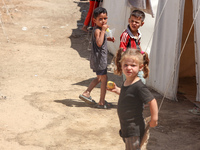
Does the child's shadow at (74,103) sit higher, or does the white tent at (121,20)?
the white tent at (121,20)

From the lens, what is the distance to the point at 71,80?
7.38m

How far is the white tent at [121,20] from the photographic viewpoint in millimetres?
7426

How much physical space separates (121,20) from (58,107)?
3.65 m

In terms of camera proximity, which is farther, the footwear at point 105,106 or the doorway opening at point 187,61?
the doorway opening at point 187,61

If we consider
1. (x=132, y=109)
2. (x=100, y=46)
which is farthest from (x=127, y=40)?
(x=132, y=109)

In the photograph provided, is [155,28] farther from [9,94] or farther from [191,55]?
[9,94]

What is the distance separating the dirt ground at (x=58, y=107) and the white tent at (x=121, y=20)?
81cm

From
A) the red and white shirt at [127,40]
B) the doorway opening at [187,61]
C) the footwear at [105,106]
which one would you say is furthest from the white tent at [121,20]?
the red and white shirt at [127,40]

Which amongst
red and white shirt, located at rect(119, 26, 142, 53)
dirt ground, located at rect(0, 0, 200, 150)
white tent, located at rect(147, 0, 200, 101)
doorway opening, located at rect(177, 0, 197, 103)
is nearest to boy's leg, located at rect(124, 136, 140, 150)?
dirt ground, located at rect(0, 0, 200, 150)

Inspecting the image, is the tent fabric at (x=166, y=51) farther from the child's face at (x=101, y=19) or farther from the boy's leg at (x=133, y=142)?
the boy's leg at (x=133, y=142)

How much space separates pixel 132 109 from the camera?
331 centimetres

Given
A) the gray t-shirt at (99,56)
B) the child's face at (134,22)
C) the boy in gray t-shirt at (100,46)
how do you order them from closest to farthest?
1. the child's face at (134,22)
2. the boy in gray t-shirt at (100,46)
3. the gray t-shirt at (99,56)

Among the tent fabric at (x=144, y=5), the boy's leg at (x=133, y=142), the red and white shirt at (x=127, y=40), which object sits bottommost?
the boy's leg at (x=133, y=142)

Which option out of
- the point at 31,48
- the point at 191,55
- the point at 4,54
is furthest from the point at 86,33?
the point at 191,55
